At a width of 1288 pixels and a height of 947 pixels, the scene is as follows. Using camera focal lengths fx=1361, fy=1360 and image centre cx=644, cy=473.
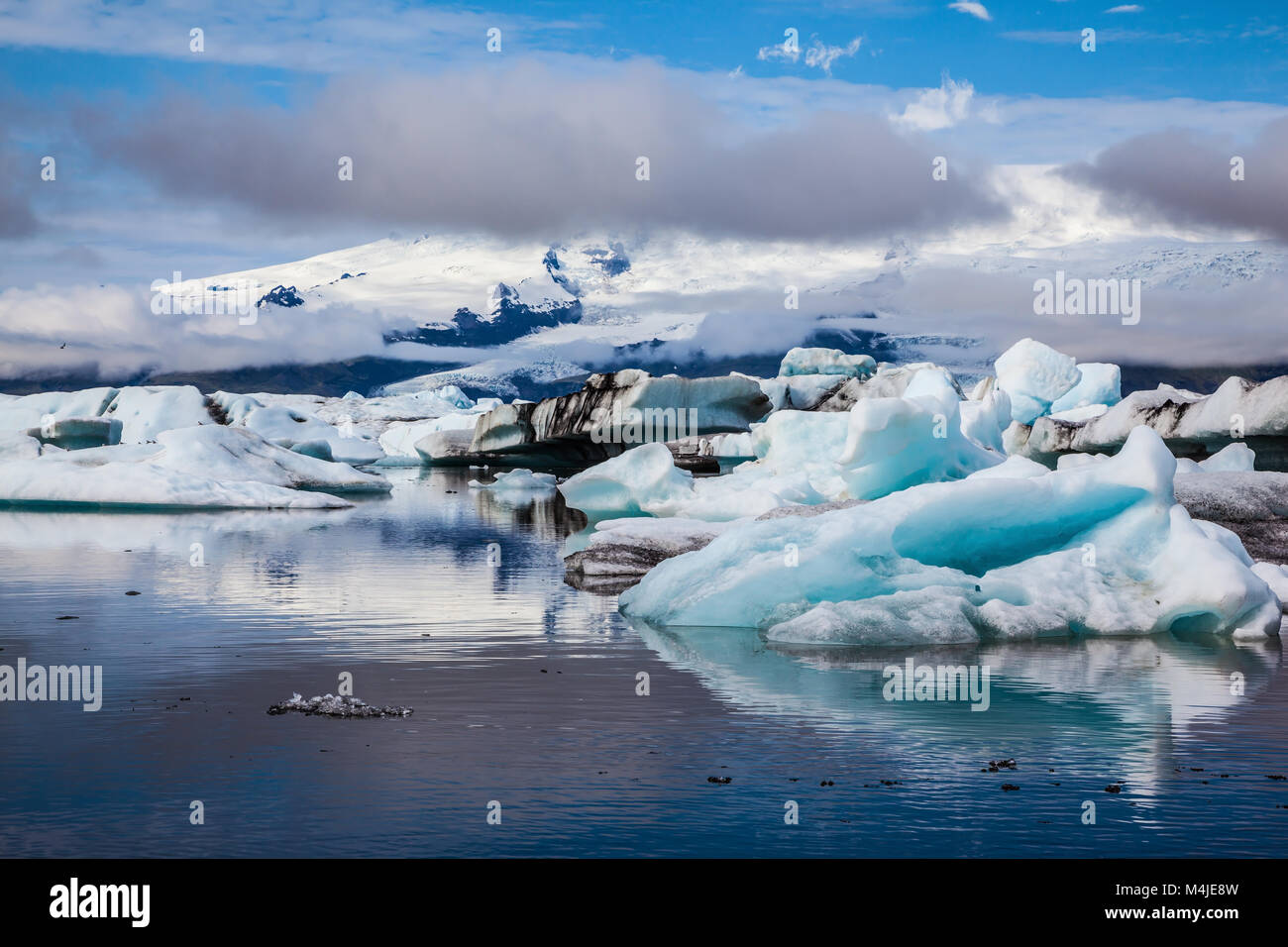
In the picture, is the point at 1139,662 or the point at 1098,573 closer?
the point at 1139,662

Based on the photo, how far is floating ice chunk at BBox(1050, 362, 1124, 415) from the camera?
150 ft

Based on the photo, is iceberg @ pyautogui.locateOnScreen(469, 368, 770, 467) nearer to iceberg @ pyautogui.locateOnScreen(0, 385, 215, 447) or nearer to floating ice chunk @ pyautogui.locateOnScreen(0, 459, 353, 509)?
floating ice chunk @ pyautogui.locateOnScreen(0, 459, 353, 509)

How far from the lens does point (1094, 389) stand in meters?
46.3

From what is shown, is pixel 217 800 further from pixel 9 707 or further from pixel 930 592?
pixel 930 592

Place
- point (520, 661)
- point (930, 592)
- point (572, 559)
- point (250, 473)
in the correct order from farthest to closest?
point (250, 473) → point (572, 559) → point (930, 592) → point (520, 661)

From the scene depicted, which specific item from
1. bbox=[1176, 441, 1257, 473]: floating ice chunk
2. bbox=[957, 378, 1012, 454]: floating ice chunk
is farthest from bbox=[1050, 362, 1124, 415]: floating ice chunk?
bbox=[1176, 441, 1257, 473]: floating ice chunk

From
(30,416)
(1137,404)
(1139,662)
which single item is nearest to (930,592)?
(1139,662)

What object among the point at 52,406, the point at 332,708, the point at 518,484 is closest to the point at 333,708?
the point at 332,708

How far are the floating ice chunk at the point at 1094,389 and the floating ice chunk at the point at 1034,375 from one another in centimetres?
196

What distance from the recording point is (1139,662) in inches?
399

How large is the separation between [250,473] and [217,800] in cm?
2581

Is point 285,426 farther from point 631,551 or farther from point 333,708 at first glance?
point 333,708

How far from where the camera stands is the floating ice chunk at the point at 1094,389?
45.8 m

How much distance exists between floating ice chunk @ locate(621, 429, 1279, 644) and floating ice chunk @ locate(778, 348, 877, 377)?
1646 inches
